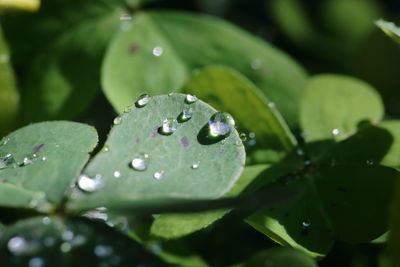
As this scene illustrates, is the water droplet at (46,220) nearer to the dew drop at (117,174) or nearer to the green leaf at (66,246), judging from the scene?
the green leaf at (66,246)

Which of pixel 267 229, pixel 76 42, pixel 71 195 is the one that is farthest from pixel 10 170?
pixel 76 42

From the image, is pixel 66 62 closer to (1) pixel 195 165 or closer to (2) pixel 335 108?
(2) pixel 335 108

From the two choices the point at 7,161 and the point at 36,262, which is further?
the point at 7,161

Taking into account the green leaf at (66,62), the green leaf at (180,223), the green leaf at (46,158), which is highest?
the green leaf at (46,158)

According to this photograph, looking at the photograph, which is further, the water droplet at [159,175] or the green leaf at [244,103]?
the green leaf at [244,103]

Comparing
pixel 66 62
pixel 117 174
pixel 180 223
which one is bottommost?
pixel 66 62

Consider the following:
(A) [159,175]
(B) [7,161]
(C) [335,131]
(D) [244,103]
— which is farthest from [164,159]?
(C) [335,131]

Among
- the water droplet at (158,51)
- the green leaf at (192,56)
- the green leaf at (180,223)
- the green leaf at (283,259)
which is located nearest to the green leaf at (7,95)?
the green leaf at (192,56)
